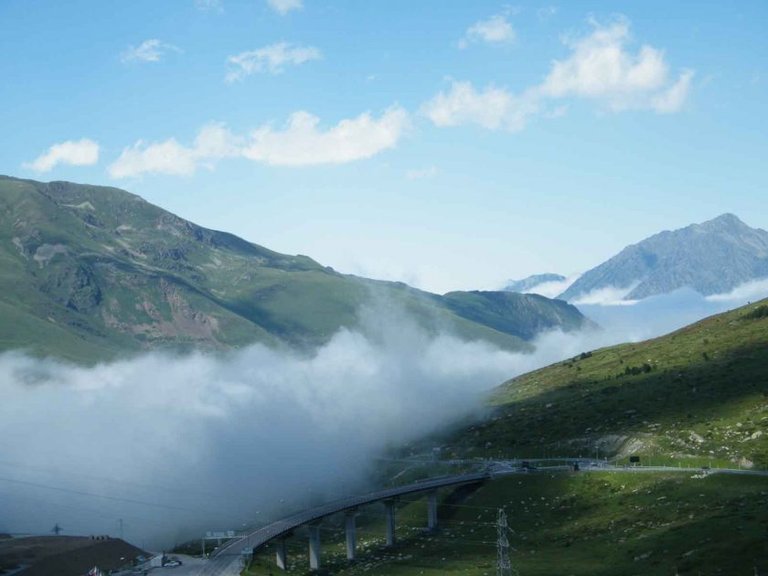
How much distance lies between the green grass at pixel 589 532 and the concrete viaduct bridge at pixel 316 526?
2965mm

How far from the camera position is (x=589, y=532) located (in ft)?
495

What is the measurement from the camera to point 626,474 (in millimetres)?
176625

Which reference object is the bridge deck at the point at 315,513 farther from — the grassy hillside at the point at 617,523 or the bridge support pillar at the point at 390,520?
the grassy hillside at the point at 617,523

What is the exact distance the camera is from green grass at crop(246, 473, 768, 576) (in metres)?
120

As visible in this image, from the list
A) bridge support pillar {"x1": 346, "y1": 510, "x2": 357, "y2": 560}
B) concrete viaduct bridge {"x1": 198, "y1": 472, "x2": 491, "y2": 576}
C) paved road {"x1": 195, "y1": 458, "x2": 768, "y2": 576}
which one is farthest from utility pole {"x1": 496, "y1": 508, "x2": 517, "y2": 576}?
bridge support pillar {"x1": 346, "y1": 510, "x2": 357, "y2": 560}

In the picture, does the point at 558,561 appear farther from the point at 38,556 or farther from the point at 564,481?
the point at 38,556

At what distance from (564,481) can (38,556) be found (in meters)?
96.0

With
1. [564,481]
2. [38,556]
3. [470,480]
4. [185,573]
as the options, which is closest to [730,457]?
[564,481]

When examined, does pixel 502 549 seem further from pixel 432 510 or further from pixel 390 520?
pixel 432 510

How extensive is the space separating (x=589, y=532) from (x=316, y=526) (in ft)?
161

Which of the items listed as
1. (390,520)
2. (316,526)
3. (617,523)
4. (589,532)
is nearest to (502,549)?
(589,532)

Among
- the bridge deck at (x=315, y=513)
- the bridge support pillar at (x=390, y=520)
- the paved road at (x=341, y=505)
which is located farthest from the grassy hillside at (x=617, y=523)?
the bridge deck at (x=315, y=513)

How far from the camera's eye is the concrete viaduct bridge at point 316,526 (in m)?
150

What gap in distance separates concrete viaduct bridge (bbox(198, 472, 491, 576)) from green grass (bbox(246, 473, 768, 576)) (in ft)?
9.73
